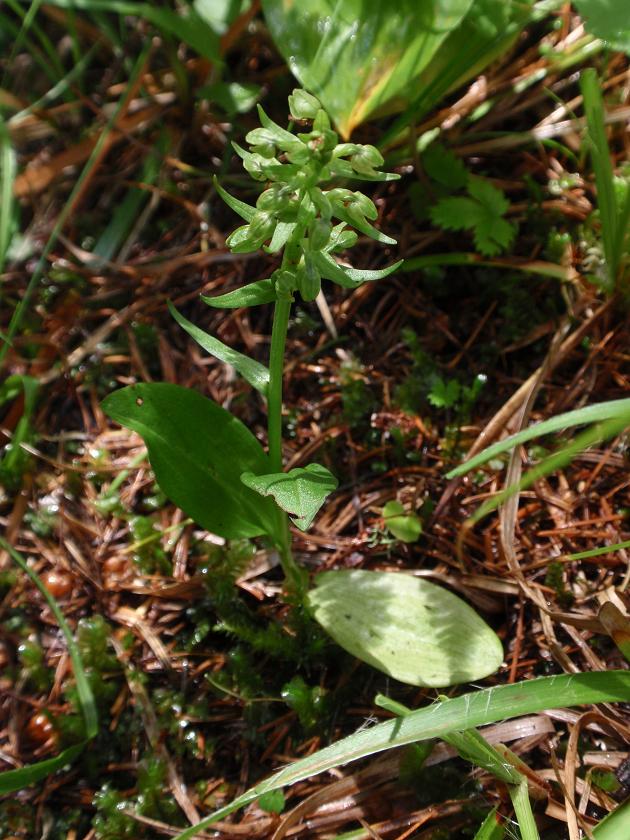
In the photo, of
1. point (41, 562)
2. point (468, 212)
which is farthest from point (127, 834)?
point (468, 212)

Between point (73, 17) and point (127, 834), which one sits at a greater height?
point (73, 17)

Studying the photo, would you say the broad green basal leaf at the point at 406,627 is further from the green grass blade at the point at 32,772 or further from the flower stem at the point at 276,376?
the green grass blade at the point at 32,772

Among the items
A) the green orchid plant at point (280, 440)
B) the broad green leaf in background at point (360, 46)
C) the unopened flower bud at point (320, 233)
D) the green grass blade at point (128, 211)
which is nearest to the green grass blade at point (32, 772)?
the green orchid plant at point (280, 440)

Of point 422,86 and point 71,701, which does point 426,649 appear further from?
point 422,86

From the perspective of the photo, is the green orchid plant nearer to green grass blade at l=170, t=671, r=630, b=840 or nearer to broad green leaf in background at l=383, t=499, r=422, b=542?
broad green leaf in background at l=383, t=499, r=422, b=542

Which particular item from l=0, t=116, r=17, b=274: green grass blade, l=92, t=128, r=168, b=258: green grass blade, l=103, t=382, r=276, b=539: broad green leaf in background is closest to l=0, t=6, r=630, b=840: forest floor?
l=92, t=128, r=168, b=258: green grass blade

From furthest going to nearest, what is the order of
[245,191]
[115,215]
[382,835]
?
1. [115,215]
2. [245,191]
3. [382,835]

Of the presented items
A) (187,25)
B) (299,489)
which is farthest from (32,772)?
(187,25)

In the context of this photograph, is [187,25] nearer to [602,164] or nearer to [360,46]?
[360,46]
